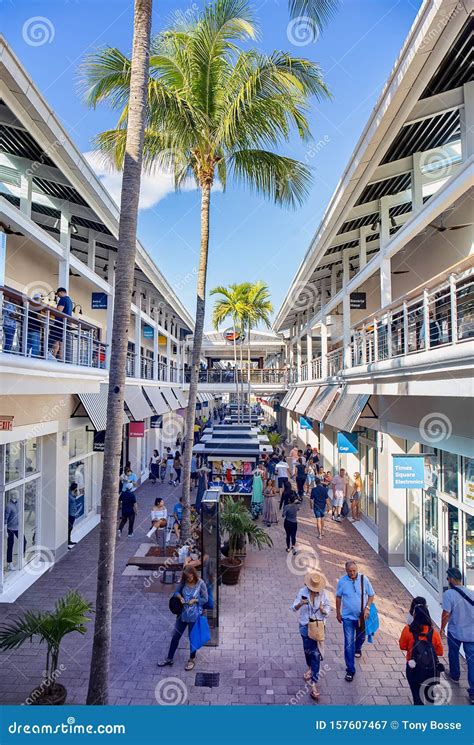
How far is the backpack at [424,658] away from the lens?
5.66 metres

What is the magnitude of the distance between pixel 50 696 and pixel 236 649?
2.98 meters

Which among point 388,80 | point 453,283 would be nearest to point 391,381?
point 453,283

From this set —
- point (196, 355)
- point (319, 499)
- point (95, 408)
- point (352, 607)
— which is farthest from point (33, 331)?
point (319, 499)

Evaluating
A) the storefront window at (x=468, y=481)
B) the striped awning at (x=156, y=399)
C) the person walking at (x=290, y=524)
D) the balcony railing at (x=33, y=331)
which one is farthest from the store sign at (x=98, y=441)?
the storefront window at (x=468, y=481)

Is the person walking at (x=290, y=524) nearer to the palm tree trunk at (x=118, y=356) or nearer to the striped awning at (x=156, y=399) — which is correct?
the palm tree trunk at (x=118, y=356)

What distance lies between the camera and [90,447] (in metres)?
15.5

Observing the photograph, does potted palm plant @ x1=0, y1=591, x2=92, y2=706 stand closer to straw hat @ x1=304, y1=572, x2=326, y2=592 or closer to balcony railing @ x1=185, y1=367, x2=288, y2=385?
straw hat @ x1=304, y1=572, x2=326, y2=592

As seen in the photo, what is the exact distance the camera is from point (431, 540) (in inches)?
377

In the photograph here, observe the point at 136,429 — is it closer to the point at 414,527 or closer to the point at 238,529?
the point at 238,529

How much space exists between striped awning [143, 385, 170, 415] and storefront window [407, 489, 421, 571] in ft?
41.2

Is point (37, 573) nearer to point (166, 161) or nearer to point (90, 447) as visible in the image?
point (90, 447)

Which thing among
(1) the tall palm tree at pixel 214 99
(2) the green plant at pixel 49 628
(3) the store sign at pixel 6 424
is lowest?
(2) the green plant at pixel 49 628

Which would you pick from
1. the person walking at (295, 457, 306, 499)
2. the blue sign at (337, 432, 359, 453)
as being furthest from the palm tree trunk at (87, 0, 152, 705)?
the person walking at (295, 457, 306, 499)

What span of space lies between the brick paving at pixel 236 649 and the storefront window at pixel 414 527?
749mm
